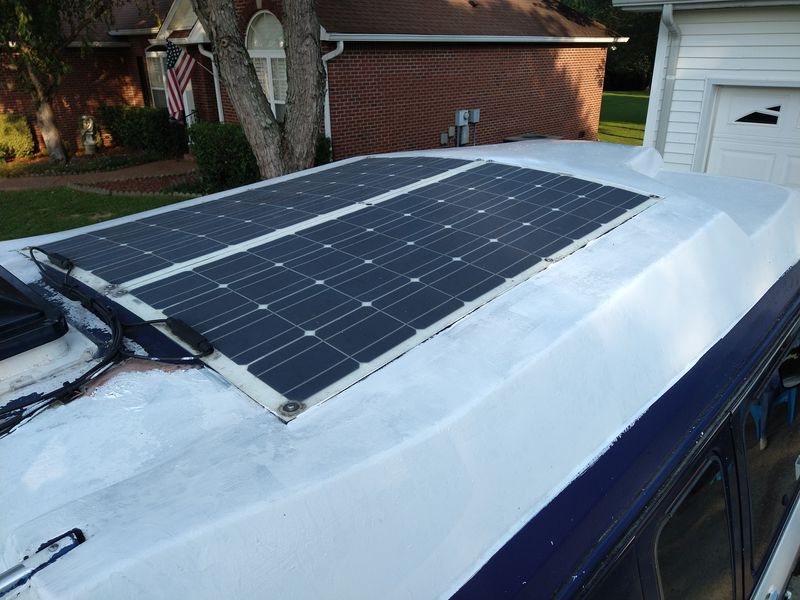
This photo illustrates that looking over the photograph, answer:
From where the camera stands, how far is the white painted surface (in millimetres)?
1280

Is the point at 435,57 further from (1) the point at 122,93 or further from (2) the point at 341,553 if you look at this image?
(2) the point at 341,553

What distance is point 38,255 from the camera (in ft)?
9.25

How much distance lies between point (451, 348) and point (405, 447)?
47 cm

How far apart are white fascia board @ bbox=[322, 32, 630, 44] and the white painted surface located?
11.5 m

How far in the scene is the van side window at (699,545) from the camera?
6.86 ft

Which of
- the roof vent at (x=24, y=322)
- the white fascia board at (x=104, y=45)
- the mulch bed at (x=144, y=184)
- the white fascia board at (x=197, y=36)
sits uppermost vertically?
the white fascia board at (x=197, y=36)

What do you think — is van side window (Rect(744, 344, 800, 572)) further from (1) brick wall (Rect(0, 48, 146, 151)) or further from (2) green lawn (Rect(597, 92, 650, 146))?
(1) brick wall (Rect(0, 48, 146, 151))

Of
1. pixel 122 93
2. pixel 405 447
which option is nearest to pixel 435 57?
pixel 122 93

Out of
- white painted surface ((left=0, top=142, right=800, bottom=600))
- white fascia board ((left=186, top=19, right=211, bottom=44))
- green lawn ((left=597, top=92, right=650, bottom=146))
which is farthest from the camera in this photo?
green lawn ((left=597, top=92, right=650, bottom=146))

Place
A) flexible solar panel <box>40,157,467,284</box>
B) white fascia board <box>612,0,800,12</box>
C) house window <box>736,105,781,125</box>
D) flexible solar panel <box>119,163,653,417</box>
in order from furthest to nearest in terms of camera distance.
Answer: house window <box>736,105,781,125</box>, white fascia board <box>612,0,800,12</box>, flexible solar panel <box>40,157,467,284</box>, flexible solar panel <box>119,163,653,417</box>

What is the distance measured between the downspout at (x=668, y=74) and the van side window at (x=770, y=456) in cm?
662

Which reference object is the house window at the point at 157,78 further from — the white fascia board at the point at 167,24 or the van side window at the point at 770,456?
the van side window at the point at 770,456

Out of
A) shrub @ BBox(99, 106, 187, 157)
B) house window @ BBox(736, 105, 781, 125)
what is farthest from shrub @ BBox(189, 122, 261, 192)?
house window @ BBox(736, 105, 781, 125)

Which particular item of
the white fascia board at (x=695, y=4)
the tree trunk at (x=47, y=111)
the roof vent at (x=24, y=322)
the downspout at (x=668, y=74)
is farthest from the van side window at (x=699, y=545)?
the tree trunk at (x=47, y=111)
